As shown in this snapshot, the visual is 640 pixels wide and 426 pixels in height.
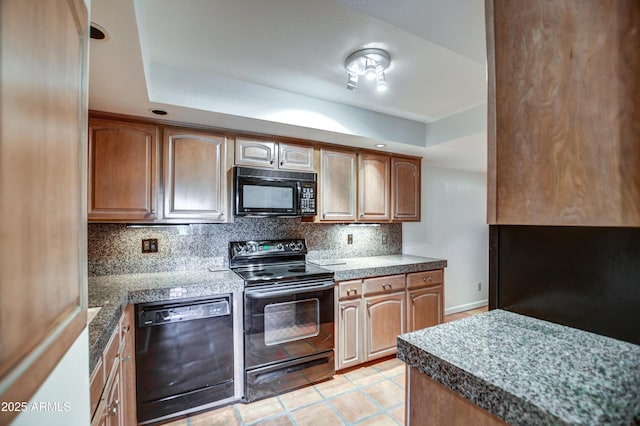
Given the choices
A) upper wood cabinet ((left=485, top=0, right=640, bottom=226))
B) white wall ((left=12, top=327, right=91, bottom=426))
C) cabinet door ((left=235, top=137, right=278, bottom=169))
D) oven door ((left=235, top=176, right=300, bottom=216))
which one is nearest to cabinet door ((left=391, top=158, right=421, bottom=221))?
oven door ((left=235, top=176, right=300, bottom=216))

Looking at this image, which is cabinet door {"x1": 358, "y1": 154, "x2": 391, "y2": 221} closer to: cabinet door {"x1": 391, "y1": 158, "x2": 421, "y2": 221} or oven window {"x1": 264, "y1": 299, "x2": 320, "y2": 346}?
cabinet door {"x1": 391, "y1": 158, "x2": 421, "y2": 221}

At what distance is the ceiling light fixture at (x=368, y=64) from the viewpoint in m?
1.72

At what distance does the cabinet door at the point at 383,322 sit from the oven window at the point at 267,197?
1153 millimetres

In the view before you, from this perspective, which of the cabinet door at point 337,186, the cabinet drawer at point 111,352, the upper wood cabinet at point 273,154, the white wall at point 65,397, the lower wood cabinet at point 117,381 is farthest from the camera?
the cabinet door at point 337,186

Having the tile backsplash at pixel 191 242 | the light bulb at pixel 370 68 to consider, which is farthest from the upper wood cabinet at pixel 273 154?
the light bulb at pixel 370 68

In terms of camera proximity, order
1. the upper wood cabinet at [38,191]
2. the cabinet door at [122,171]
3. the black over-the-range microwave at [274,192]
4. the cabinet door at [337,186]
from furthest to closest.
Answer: the cabinet door at [337,186]
the black over-the-range microwave at [274,192]
the cabinet door at [122,171]
the upper wood cabinet at [38,191]

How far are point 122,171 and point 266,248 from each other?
1245mm

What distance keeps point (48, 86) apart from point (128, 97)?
5.17 feet

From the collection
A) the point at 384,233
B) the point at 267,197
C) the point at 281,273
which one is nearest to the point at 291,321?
the point at 281,273

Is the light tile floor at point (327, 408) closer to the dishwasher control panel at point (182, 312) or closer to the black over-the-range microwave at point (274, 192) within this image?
the dishwasher control panel at point (182, 312)

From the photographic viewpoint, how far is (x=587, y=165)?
64cm

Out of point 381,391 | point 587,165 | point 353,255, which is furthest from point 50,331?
point 353,255

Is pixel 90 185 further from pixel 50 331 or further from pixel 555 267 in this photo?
pixel 555 267

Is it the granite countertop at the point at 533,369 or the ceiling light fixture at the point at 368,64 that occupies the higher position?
the ceiling light fixture at the point at 368,64
